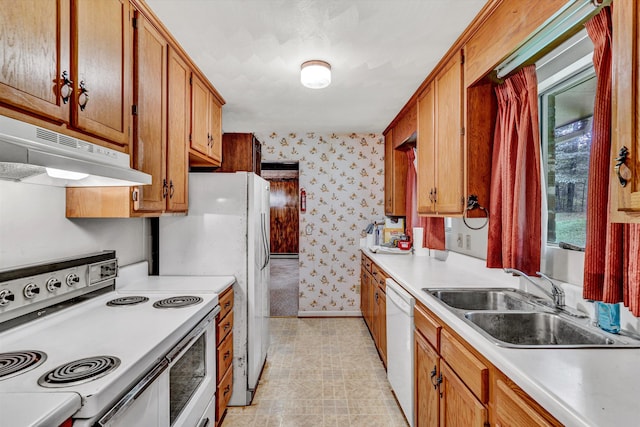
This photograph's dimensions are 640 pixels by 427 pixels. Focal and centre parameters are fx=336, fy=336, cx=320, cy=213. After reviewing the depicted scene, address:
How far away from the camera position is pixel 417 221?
3580 millimetres

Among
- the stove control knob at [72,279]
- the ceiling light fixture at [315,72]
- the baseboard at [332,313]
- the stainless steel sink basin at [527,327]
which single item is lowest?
the baseboard at [332,313]

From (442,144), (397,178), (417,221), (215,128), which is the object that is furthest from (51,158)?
(397,178)

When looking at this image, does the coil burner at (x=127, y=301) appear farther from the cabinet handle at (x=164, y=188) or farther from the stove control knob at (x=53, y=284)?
the cabinet handle at (x=164, y=188)

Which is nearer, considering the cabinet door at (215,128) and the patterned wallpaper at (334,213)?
the cabinet door at (215,128)

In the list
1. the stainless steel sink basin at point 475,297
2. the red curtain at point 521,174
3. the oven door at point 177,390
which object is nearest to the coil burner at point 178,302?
the oven door at point 177,390

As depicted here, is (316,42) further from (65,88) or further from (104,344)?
(104,344)

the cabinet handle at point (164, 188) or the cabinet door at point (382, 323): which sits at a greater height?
the cabinet handle at point (164, 188)

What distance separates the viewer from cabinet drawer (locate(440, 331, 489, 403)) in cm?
120

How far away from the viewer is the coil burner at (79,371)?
3.14 ft

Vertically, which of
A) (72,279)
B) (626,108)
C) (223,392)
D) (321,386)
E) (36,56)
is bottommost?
(321,386)

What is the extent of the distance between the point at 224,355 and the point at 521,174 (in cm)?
207

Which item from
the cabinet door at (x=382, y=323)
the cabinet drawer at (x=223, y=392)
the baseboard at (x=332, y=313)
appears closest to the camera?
the cabinet drawer at (x=223, y=392)

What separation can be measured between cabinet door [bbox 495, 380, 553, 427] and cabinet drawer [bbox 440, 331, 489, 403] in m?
0.08

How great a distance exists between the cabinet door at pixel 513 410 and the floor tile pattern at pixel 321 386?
Result: 129 centimetres
